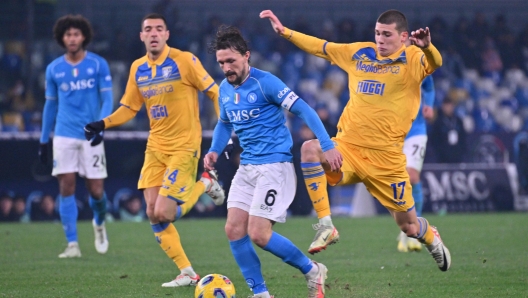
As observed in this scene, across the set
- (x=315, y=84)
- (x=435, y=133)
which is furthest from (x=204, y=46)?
(x=435, y=133)

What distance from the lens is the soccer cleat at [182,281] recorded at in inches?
284

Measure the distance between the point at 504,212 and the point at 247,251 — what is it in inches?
464

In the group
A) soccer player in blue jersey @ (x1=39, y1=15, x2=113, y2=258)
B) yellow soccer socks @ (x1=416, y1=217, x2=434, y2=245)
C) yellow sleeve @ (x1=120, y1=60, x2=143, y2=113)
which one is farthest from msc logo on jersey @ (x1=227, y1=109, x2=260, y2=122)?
soccer player in blue jersey @ (x1=39, y1=15, x2=113, y2=258)

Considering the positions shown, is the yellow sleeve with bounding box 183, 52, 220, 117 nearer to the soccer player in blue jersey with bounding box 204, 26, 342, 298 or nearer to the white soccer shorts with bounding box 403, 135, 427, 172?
the soccer player in blue jersey with bounding box 204, 26, 342, 298

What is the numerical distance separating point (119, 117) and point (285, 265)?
254 cm

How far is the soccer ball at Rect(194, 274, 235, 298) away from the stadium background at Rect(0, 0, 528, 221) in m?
9.12

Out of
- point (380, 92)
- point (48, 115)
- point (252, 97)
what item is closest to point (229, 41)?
point (252, 97)

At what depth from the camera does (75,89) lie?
971cm

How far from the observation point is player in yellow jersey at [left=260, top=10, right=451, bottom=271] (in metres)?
7.05

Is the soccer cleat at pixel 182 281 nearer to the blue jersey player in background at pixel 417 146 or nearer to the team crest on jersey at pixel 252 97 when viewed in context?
the team crest on jersey at pixel 252 97

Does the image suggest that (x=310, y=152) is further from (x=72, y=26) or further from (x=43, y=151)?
(x=43, y=151)

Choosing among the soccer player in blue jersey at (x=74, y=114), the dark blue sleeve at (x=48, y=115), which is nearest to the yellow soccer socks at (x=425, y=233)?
the soccer player in blue jersey at (x=74, y=114)

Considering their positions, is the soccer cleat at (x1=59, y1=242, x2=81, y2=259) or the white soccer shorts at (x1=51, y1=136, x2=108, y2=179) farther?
the white soccer shorts at (x1=51, y1=136, x2=108, y2=179)

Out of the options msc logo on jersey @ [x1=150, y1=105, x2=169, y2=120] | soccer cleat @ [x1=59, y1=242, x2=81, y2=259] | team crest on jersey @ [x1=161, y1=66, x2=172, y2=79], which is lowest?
soccer cleat @ [x1=59, y1=242, x2=81, y2=259]
